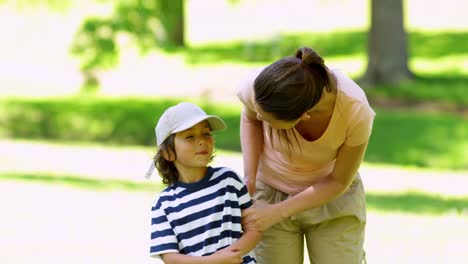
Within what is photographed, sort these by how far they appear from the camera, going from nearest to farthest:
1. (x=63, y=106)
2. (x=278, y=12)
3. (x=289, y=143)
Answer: (x=289, y=143)
(x=63, y=106)
(x=278, y=12)

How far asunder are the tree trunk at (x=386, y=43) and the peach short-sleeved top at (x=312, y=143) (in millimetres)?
15316

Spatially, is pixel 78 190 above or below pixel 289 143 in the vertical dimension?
below

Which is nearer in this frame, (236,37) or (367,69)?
(367,69)

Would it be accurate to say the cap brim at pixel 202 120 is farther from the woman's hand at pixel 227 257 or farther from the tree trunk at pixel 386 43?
the tree trunk at pixel 386 43

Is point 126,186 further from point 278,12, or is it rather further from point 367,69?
point 278,12

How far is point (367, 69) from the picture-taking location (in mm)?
20250

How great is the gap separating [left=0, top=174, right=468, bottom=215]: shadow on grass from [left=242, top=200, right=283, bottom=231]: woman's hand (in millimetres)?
5449

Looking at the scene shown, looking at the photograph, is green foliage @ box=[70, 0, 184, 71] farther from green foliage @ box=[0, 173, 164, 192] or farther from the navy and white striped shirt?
the navy and white striped shirt

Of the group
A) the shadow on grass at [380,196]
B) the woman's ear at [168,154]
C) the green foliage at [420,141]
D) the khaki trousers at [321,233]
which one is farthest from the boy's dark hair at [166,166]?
the green foliage at [420,141]

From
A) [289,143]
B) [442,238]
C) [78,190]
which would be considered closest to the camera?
[289,143]

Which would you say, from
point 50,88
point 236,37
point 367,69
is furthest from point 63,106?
point 236,37

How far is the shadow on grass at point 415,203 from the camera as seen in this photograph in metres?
9.93

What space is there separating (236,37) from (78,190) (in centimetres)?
1831

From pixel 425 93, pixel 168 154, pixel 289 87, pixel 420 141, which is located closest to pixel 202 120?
pixel 168 154
